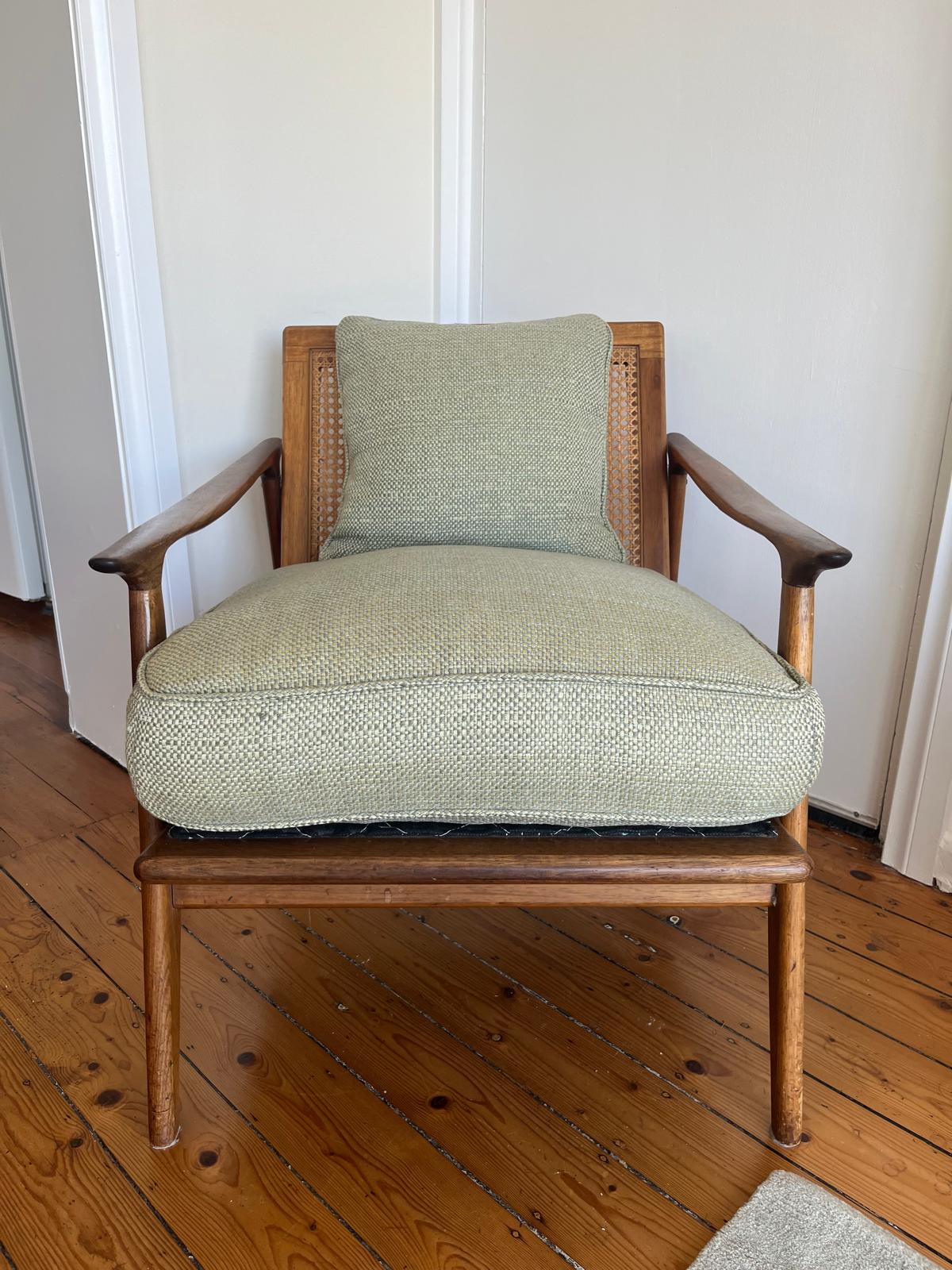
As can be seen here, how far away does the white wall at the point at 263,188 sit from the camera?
1277 millimetres

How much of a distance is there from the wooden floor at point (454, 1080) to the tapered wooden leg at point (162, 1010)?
4cm

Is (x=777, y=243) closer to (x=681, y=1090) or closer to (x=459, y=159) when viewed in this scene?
(x=459, y=159)

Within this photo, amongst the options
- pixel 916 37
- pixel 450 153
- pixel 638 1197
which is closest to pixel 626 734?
pixel 638 1197

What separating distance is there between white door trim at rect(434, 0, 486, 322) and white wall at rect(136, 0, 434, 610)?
2cm

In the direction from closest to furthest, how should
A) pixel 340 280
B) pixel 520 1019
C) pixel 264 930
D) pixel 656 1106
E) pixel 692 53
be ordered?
1. pixel 656 1106
2. pixel 520 1019
3. pixel 264 930
4. pixel 692 53
5. pixel 340 280

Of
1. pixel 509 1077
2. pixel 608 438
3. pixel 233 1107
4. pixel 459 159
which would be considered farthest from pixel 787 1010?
pixel 459 159

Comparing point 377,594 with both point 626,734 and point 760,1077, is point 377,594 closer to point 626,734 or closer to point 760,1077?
point 626,734

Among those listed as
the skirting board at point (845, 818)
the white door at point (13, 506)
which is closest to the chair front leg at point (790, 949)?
the skirting board at point (845, 818)

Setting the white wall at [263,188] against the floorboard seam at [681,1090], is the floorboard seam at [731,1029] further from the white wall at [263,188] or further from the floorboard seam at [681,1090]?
the white wall at [263,188]

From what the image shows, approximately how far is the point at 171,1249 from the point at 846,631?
1.06 meters

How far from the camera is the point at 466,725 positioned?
2.33 feet

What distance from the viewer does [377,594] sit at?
803 mm

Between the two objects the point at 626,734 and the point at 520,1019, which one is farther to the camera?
the point at 520,1019

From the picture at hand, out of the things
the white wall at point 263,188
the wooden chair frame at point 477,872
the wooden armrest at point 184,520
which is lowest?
the wooden chair frame at point 477,872
